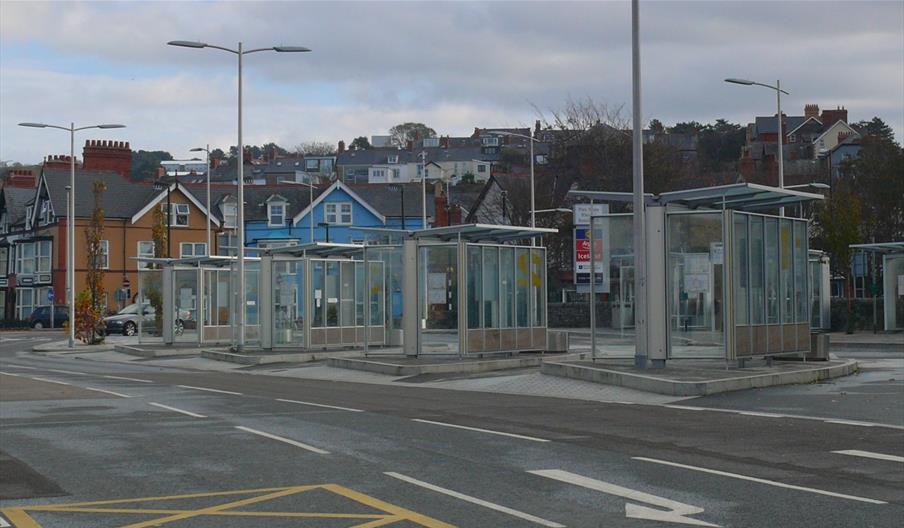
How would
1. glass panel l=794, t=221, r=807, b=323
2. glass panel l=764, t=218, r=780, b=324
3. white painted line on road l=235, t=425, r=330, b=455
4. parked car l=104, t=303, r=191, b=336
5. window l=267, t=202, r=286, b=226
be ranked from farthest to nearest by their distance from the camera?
window l=267, t=202, r=286, b=226
parked car l=104, t=303, r=191, b=336
glass panel l=794, t=221, r=807, b=323
glass panel l=764, t=218, r=780, b=324
white painted line on road l=235, t=425, r=330, b=455

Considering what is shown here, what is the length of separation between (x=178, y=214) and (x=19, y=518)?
3000 inches

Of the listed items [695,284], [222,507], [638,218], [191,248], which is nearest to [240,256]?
[638,218]

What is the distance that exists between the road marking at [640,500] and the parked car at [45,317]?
226 feet

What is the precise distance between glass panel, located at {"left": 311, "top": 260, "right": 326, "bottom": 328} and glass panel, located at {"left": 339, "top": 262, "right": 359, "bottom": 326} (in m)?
0.62

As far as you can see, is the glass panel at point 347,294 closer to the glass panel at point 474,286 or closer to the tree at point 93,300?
the glass panel at point 474,286

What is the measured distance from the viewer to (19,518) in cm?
930

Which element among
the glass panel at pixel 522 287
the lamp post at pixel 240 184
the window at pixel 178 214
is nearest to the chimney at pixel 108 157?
the window at pixel 178 214

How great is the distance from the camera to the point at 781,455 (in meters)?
12.6

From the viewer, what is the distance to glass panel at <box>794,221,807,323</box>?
24.7 metres

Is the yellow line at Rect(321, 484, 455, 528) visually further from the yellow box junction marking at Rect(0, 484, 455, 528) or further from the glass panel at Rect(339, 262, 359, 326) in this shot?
the glass panel at Rect(339, 262, 359, 326)

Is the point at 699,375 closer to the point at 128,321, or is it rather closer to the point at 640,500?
the point at 640,500

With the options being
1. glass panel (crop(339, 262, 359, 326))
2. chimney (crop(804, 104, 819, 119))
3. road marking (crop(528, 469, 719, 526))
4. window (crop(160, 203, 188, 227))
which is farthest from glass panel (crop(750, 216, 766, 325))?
chimney (crop(804, 104, 819, 119))

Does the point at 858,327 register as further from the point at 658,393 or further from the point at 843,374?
the point at 658,393

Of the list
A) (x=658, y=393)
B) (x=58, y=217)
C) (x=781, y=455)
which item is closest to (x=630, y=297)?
(x=658, y=393)
